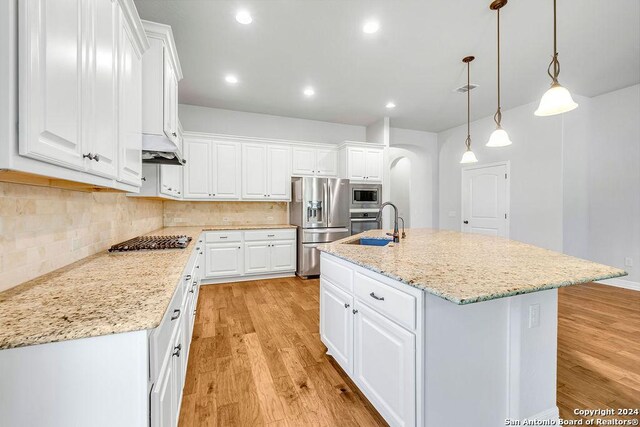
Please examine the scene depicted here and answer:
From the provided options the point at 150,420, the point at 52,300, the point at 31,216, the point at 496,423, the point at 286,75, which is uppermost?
the point at 286,75

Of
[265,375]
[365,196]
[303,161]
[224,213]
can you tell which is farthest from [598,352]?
[224,213]

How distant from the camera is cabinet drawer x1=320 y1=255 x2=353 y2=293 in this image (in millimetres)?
1793

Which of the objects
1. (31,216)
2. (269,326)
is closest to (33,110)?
(31,216)

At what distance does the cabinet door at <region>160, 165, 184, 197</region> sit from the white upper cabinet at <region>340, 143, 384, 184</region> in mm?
2650

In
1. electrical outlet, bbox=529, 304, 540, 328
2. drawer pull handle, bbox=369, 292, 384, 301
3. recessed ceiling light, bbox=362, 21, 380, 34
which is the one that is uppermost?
recessed ceiling light, bbox=362, 21, 380, 34

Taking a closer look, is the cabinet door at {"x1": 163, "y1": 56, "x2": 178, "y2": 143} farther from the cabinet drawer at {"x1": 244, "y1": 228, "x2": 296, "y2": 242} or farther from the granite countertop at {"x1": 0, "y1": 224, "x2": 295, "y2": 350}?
the cabinet drawer at {"x1": 244, "y1": 228, "x2": 296, "y2": 242}

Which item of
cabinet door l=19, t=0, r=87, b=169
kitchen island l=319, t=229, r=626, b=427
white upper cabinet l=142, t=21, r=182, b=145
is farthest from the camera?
white upper cabinet l=142, t=21, r=182, b=145

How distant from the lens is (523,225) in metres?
4.64

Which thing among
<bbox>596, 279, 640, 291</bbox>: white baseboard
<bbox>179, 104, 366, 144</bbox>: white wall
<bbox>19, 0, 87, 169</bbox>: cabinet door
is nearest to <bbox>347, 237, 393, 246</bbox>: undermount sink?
<bbox>19, 0, 87, 169</bbox>: cabinet door

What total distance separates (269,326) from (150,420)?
77.9 inches

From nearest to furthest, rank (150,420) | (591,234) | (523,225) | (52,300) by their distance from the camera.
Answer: (150,420), (52,300), (591,234), (523,225)

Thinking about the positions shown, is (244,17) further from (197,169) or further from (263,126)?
(263,126)

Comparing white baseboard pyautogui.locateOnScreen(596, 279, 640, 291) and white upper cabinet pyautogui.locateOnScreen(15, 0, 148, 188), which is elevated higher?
white upper cabinet pyautogui.locateOnScreen(15, 0, 148, 188)

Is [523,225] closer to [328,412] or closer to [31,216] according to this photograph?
[328,412]
